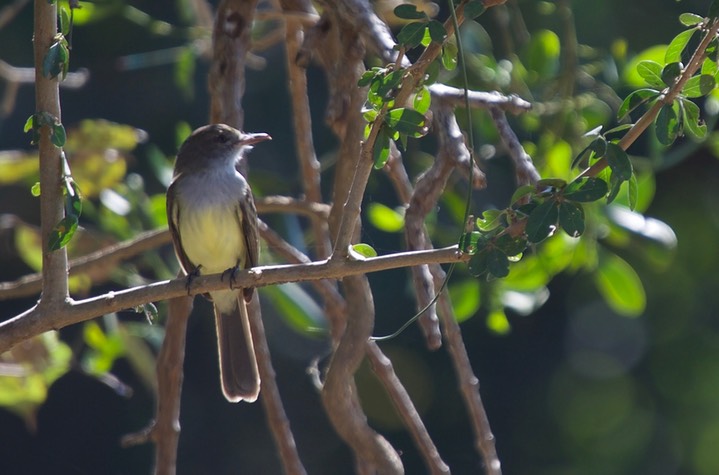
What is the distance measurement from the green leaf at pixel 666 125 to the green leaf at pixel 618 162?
0.09 metres

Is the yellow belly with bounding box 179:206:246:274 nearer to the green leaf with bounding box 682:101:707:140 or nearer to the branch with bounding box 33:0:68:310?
the branch with bounding box 33:0:68:310

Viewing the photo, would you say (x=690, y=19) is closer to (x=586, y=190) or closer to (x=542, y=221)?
(x=586, y=190)

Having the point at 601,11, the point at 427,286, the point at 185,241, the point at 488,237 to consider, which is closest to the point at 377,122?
the point at 488,237

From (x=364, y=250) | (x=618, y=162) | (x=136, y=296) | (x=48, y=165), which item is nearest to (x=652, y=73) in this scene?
(x=618, y=162)

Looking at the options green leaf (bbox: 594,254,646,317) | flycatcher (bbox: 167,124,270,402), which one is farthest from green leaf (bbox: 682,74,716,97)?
flycatcher (bbox: 167,124,270,402)

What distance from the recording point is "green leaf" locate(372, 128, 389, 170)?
2459 mm

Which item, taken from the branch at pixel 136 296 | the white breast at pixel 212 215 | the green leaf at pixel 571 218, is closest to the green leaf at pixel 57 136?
the branch at pixel 136 296

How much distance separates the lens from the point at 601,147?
7.89 ft

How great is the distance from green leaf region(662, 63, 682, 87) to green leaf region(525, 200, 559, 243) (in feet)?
1.12

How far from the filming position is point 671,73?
7.95 ft

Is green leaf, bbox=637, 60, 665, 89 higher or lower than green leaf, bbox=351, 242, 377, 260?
lower

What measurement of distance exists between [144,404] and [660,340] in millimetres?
3727

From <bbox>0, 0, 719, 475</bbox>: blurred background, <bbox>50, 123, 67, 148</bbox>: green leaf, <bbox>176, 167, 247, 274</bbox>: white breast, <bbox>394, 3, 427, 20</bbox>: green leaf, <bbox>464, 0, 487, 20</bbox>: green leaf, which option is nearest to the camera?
<bbox>464, 0, 487, 20</bbox>: green leaf

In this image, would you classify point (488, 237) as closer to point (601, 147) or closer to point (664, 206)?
point (601, 147)
